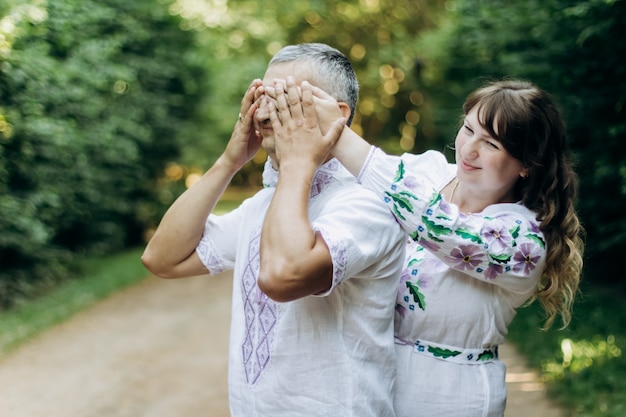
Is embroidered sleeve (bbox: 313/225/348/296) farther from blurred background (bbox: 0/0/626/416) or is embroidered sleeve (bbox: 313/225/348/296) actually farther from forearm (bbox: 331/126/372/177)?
blurred background (bbox: 0/0/626/416)

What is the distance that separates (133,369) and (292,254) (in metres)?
5.44

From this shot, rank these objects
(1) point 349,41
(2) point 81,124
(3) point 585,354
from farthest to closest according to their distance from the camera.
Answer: (1) point 349,41, (2) point 81,124, (3) point 585,354

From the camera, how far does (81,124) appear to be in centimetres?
1012

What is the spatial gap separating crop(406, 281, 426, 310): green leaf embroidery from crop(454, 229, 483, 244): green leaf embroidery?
27 centimetres

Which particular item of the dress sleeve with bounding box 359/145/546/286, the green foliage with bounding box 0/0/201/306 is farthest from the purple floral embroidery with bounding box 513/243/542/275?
the green foliage with bounding box 0/0/201/306

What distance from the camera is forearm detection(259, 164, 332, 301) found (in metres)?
1.82

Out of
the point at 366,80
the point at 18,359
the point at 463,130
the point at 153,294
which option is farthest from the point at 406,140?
the point at 463,130

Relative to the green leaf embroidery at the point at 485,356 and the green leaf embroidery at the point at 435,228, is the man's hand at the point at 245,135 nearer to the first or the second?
the green leaf embroidery at the point at 435,228

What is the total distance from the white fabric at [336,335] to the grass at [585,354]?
277 centimetres

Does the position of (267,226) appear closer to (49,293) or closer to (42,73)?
(42,73)

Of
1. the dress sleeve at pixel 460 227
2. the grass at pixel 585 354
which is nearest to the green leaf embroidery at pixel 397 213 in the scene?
the dress sleeve at pixel 460 227

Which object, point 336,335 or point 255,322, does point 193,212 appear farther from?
point 336,335

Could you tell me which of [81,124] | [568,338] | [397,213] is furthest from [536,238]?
[81,124]

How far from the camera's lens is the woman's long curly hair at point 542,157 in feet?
7.47
